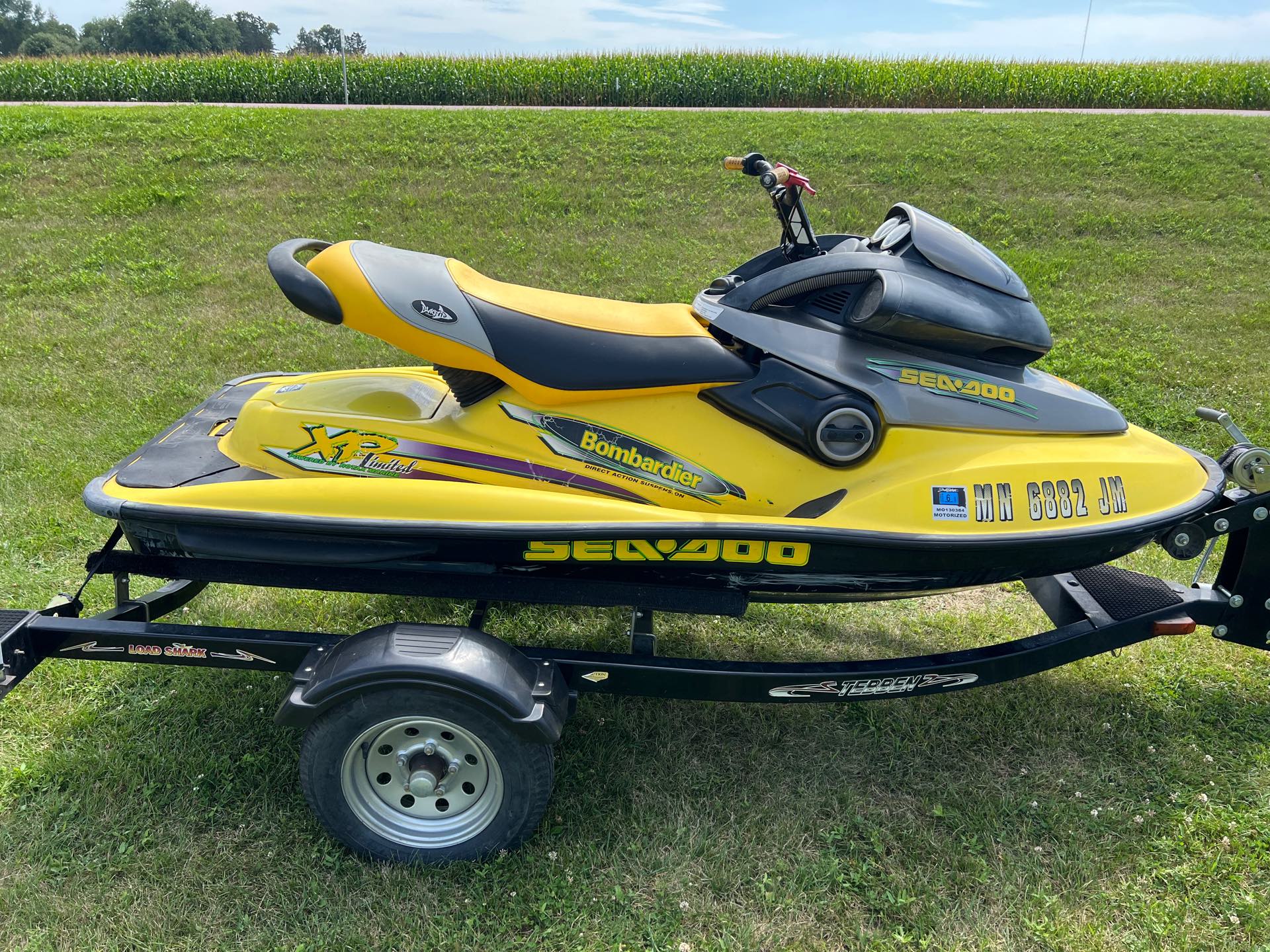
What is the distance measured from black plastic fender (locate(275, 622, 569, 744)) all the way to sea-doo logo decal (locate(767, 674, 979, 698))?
29.1 inches

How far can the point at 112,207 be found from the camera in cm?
945

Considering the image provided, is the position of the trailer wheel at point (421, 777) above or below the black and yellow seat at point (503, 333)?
below

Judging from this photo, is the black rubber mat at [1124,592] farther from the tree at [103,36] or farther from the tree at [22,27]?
the tree at [22,27]

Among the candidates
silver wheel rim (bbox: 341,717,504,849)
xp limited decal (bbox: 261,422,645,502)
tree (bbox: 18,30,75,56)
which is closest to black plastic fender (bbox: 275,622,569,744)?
silver wheel rim (bbox: 341,717,504,849)

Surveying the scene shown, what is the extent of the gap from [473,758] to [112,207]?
929 centimetres

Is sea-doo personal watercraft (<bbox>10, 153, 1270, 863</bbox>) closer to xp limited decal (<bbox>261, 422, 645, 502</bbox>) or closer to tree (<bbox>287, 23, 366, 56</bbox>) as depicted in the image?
xp limited decal (<bbox>261, 422, 645, 502</bbox>)

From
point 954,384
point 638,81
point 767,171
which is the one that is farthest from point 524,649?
point 638,81

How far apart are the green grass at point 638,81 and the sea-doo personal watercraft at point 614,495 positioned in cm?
1499

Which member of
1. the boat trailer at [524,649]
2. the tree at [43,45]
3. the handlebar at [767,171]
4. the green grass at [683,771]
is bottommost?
the green grass at [683,771]

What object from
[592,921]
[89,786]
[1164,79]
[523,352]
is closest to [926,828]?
[592,921]

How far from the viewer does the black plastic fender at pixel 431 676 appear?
8.02 ft

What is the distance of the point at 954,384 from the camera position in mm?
2766

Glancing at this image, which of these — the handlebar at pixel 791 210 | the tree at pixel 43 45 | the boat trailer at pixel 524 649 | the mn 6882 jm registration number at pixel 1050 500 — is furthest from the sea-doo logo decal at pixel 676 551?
the tree at pixel 43 45

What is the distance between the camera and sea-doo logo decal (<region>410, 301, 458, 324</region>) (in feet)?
8.73
